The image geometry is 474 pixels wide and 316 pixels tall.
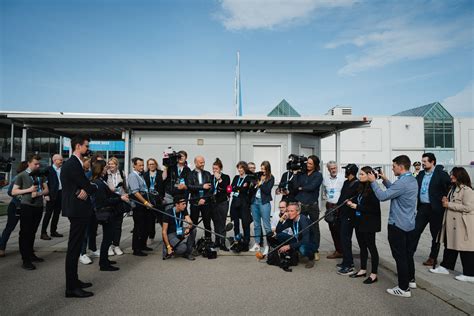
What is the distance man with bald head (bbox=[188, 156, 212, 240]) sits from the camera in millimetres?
5938

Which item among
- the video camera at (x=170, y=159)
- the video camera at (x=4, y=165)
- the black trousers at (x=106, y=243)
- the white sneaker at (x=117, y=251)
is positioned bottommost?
the white sneaker at (x=117, y=251)

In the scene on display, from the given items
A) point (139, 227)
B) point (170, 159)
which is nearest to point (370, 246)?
point (170, 159)

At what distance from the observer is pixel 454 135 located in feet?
138

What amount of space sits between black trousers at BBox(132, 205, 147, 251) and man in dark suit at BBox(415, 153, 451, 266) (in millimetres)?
4866

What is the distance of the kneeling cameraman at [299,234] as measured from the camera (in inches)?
205

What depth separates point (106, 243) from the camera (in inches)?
198

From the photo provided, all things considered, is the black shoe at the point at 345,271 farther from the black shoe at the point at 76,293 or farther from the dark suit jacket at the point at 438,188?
the black shoe at the point at 76,293

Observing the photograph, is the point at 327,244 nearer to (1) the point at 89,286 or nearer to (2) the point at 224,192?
(2) the point at 224,192

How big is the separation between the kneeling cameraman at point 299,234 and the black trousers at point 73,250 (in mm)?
3071

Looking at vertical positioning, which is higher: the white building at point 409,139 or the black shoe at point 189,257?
the white building at point 409,139

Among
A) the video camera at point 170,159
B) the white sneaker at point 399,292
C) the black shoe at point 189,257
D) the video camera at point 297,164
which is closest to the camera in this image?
the white sneaker at point 399,292

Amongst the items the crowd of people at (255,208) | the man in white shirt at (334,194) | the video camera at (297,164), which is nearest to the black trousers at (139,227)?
the crowd of people at (255,208)

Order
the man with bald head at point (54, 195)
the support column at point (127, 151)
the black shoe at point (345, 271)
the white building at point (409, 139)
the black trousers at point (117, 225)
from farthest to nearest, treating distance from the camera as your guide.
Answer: the white building at point (409, 139)
the support column at point (127, 151)
the man with bald head at point (54, 195)
the black trousers at point (117, 225)
the black shoe at point (345, 271)

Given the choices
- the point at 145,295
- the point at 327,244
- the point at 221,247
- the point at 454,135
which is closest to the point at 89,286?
the point at 145,295
